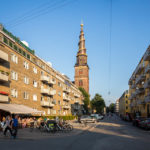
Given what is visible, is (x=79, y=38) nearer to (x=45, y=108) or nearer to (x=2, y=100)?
(x=45, y=108)

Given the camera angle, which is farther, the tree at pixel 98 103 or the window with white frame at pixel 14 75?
the tree at pixel 98 103

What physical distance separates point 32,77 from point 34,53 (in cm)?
547

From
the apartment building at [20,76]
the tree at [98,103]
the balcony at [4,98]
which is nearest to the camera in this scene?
the balcony at [4,98]

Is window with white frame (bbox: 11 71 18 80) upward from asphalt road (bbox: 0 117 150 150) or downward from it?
upward

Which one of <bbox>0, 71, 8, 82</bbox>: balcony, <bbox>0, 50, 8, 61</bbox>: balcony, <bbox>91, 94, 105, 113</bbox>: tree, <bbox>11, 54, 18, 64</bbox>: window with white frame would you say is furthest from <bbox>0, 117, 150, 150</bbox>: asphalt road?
<bbox>91, 94, 105, 113</bbox>: tree

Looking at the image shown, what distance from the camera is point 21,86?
31828 millimetres

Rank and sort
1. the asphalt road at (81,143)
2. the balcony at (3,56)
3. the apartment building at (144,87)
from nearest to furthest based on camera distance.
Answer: the asphalt road at (81,143) → the balcony at (3,56) → the apartment building at (144,87)

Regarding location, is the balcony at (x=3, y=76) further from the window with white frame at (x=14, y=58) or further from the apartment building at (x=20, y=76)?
the window with white frame at (x=14, y=58)

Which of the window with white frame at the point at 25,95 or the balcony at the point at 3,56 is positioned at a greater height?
the balcony at the point at 3,56

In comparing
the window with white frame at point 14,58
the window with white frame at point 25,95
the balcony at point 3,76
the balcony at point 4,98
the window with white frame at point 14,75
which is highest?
the window with white frame at point 14,58

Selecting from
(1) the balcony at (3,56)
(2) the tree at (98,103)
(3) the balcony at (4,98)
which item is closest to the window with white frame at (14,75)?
(1) the balcony at (3,56)

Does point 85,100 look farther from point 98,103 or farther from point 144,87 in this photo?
point 144,87

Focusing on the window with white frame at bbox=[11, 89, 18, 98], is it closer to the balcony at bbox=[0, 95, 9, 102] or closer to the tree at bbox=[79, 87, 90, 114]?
the balcony at bbox=[0, 95, 9, 102]

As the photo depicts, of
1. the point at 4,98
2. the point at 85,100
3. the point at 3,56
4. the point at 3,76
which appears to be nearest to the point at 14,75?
the point at 3,76
